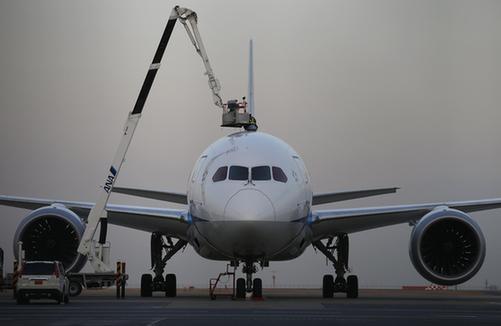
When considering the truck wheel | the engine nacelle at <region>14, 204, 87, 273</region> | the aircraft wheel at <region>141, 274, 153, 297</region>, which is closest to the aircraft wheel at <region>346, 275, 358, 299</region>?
the aircraft wheel at <region>141, 274, 153, 297</region>

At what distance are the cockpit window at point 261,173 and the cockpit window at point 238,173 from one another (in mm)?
185

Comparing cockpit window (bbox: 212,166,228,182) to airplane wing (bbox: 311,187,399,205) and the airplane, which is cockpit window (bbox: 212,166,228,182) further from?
Result: airplane wing (bbox: 311,187,399,205)

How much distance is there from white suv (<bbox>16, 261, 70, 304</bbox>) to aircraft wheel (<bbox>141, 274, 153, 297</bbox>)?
5852 millimetres

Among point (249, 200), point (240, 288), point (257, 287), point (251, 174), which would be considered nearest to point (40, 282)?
point (240, 288)

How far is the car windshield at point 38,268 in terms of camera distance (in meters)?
27.6

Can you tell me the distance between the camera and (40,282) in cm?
2714

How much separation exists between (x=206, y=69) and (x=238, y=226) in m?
25.4

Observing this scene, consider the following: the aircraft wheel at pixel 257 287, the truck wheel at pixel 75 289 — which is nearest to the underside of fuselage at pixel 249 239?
the aircraft wheel at pixel 257 287

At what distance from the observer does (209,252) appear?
3103 centimetres

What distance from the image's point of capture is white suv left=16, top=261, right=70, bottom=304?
27.1m

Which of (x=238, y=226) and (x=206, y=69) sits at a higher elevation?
(x=206, y=69)

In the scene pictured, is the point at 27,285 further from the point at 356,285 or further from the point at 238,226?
the point at 356,285

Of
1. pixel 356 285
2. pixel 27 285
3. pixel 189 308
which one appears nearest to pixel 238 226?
pixel 189 308

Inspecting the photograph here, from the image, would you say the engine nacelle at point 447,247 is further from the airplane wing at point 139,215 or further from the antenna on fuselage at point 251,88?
the antenna on fuselage at point 251,88
